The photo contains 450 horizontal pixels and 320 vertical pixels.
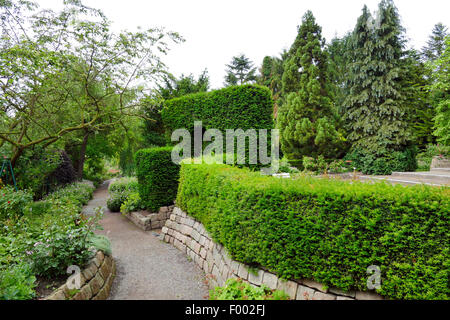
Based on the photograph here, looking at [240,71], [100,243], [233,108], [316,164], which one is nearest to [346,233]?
[100,243]

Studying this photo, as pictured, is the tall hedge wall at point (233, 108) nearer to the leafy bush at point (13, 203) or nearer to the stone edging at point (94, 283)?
the stone edging at point (94, 283)

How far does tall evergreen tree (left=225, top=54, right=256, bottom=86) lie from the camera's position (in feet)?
91.0

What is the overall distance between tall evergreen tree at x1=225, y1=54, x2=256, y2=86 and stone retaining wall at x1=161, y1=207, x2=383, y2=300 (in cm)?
2387

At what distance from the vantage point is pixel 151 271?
492 centimetres

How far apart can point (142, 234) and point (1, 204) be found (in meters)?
3.66

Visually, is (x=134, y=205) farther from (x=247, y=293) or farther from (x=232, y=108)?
(x=247, y=293)

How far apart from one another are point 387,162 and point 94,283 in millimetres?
13887

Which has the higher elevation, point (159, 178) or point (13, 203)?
point (159, 178)

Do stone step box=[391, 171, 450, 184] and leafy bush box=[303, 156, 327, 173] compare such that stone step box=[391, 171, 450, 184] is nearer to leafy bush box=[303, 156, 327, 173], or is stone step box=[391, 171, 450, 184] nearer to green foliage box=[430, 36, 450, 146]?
green foliage box=[430, 36, 450, 146]

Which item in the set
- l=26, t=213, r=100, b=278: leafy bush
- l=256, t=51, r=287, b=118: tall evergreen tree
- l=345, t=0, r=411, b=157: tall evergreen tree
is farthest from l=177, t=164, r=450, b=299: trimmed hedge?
Result: l=256, t=51, r=287, b=118: tall evergreen tree

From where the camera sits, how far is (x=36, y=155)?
9836 millimetres

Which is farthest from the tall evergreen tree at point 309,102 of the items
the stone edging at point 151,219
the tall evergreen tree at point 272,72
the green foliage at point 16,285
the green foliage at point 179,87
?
the green foliage at point 16,285
